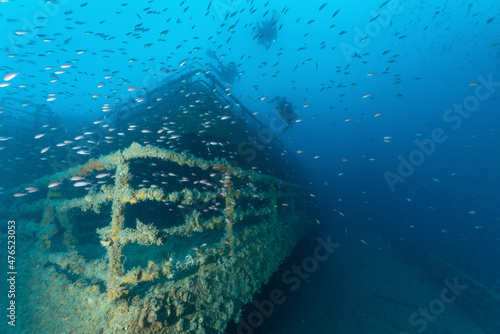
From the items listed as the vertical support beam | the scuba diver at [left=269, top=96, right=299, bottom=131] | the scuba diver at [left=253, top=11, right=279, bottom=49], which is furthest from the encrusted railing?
the scuba diver at [left=253, top=11, right=279, bottom=49]

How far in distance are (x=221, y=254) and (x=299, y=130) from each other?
14800 cm

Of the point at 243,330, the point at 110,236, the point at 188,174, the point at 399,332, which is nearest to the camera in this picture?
the point at 110,236

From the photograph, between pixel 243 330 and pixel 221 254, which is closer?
pixel 221 254

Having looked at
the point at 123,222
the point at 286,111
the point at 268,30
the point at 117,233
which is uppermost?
the point at 268,30

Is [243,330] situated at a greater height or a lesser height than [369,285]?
greater

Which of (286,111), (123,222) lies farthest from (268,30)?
(123,222)

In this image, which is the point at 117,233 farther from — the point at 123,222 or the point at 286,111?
the point at 286,111

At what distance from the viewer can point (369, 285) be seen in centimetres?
756

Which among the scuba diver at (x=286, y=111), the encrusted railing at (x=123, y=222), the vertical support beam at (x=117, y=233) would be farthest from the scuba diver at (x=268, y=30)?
the vertical support beam at (x=117, y=233)

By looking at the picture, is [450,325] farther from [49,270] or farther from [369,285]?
[49,270]

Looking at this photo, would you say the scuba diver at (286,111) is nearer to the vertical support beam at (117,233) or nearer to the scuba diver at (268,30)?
the scuba diver at (268,30)

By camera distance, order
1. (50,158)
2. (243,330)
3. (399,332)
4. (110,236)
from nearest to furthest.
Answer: (110,236)
(243,330)
(399,332)
(50,158)

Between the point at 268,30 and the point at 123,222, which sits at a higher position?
the point at 268,30

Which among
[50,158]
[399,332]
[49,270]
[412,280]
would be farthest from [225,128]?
[412,280]
